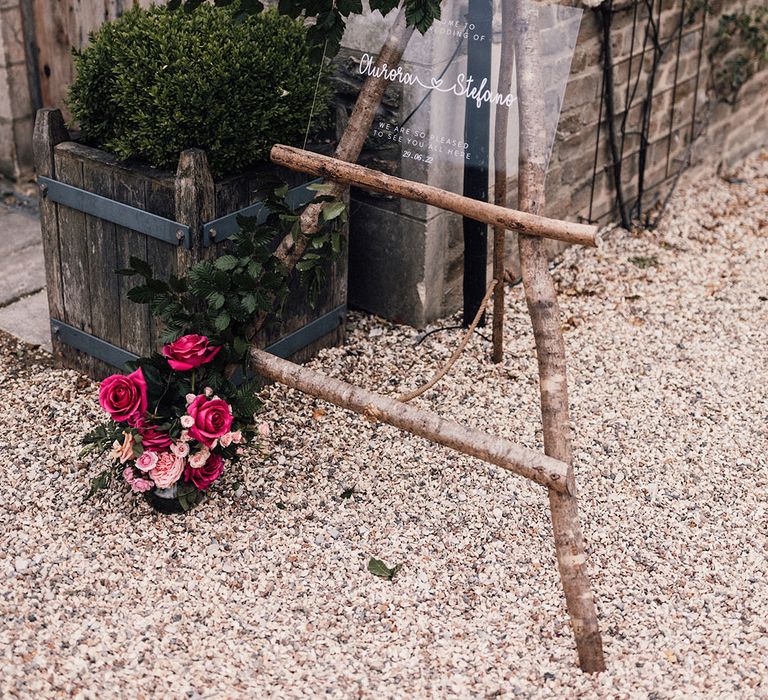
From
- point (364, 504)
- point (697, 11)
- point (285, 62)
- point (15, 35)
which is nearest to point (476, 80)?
point (285, 62)

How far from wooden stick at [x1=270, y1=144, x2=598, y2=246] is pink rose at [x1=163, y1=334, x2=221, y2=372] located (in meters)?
0.60

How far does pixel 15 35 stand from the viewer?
5422mm

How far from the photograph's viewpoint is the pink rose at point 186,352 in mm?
3070

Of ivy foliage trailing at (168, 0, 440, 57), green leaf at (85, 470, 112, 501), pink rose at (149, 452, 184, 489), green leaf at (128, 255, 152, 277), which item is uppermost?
ivy foliage trailing at (168, 0, 440, 57)

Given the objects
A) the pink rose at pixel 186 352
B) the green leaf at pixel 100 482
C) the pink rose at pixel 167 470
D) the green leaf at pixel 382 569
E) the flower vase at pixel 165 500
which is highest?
the pink rose at pixel 186 352

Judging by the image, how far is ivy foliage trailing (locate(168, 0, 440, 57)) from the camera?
9.11ft

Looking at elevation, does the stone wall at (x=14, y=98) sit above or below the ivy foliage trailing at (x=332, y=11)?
below

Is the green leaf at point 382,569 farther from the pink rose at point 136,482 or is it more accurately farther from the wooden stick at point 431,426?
the pink rose at point 136,482

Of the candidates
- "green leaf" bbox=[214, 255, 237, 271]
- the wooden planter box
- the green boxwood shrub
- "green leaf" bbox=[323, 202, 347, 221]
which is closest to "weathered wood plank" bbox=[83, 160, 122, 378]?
the wooden planter box

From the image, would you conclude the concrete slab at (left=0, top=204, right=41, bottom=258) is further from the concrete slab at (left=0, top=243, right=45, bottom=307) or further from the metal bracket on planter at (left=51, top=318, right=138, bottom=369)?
the metal bracket on planter at (left=51, top=318, right=138, bottom=369)

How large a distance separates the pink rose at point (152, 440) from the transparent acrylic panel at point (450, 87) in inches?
47.9

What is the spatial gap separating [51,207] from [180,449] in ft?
3.93

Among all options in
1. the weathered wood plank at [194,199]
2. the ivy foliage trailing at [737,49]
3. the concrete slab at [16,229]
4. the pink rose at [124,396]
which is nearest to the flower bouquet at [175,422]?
the pink rose at [124,396]

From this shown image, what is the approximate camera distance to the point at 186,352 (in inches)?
121
